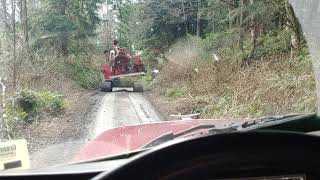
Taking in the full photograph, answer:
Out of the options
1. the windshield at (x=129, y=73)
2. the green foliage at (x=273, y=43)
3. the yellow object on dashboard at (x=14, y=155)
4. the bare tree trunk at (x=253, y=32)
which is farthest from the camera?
the green foliage at (x=273, y=43)

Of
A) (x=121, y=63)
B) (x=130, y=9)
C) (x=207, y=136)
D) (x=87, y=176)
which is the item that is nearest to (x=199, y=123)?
(x=121, y=63)

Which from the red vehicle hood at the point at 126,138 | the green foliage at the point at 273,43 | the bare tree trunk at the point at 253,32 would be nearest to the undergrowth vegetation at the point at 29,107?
Result: the red vehicle hood at the point at 126,138

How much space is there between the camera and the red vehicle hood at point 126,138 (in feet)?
6.16

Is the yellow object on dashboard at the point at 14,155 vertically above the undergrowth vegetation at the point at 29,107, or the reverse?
the undergrowth vegetation at the point at 29,107

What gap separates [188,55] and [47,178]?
130cm

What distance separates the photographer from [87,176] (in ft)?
4.51

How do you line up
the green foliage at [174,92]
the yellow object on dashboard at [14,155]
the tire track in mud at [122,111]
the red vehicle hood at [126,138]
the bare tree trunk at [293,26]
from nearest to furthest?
1. the yellow object on dashboard at [14,155]
2. the red vehicle hood at [126,138]
3. the tire track in mud at [122,111]
4. the green foliage at [174,92]
5. the bare tree trunk at [293,26]

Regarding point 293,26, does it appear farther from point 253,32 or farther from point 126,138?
point 126,138

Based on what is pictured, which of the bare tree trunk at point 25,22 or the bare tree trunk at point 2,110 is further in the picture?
the bare tree trunk at point 25,22

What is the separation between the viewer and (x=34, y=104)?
2020 mm

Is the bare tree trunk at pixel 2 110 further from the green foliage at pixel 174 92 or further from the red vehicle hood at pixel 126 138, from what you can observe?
the green foliage at pixel 174 92

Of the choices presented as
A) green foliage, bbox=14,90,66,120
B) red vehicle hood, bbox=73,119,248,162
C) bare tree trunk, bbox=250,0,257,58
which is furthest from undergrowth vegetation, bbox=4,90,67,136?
bare tree trunk, bbox=250,0,257,58

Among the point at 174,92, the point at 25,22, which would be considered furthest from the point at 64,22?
the point at 174,92

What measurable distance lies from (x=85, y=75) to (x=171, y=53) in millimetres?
461
